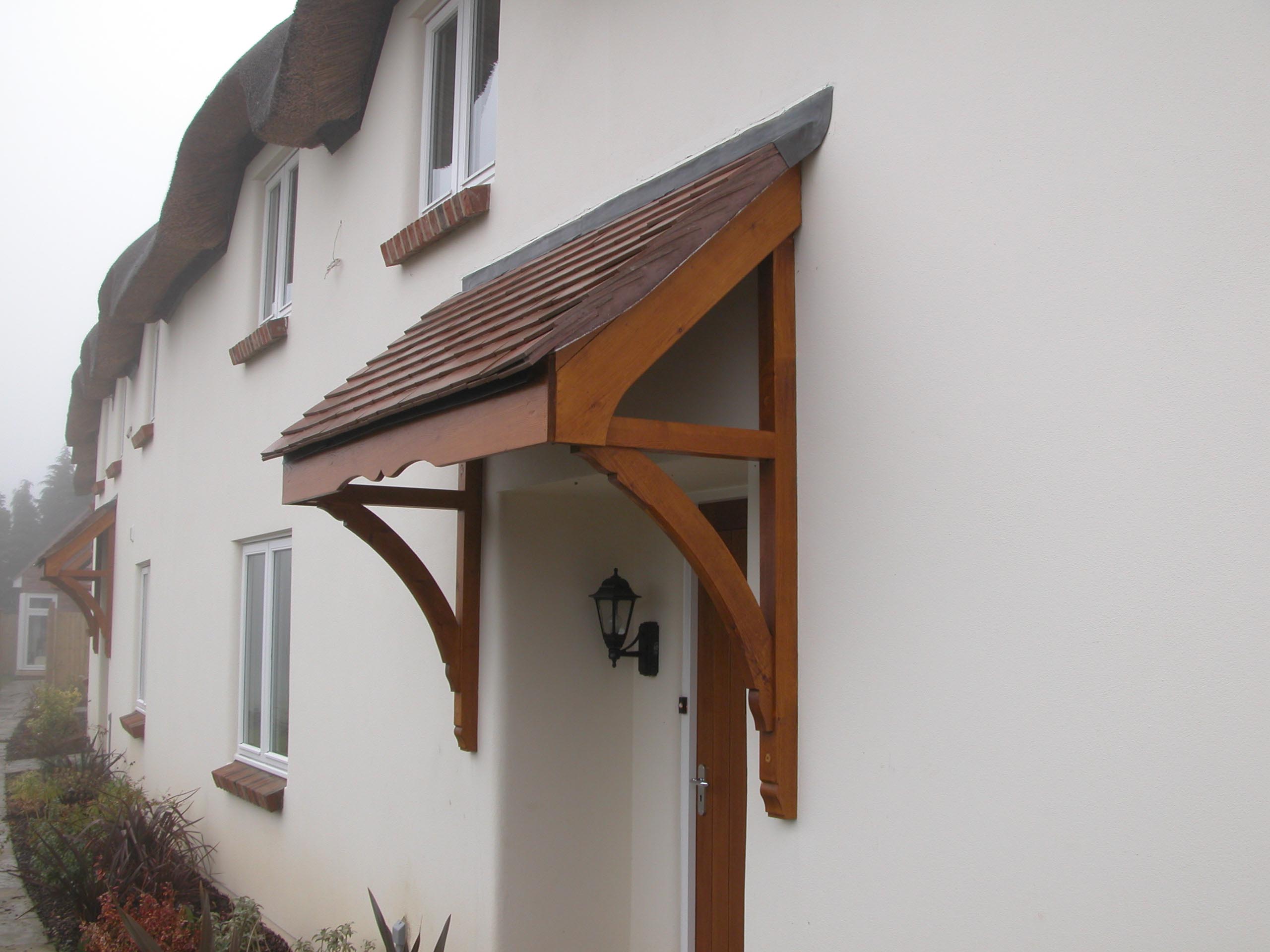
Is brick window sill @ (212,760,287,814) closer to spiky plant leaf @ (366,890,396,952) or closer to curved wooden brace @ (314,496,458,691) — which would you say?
spiky plant leaf @ (366,890,396,952)

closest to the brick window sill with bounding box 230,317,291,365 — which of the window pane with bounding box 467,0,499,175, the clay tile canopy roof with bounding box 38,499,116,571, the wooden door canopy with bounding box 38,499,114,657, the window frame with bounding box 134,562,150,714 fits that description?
the window pane with bounding box 467,0,499,175

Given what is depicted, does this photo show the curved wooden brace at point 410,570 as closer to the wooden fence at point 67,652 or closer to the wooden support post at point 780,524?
the wooden support post at point 780,524

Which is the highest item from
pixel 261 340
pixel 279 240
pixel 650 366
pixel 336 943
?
pixel 279 240

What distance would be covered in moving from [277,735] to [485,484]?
3247 mm

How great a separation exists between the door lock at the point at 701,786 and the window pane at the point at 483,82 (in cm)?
296

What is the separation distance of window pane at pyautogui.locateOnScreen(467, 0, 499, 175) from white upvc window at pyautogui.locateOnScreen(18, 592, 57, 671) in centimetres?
3016

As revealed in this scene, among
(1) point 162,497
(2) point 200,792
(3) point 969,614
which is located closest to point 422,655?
(3) point 969,614

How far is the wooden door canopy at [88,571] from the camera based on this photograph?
12.8 metres

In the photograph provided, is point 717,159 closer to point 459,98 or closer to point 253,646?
point 459,98

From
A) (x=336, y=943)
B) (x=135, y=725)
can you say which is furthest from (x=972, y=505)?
(x=135, y=725)

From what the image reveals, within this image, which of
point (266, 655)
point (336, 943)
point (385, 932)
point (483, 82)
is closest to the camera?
point (385, 932)

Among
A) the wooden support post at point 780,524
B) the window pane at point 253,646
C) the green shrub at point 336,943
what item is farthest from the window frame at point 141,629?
the wooden support post at point 780,524

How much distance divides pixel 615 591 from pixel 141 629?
28.7 feet

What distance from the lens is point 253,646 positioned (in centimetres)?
706
